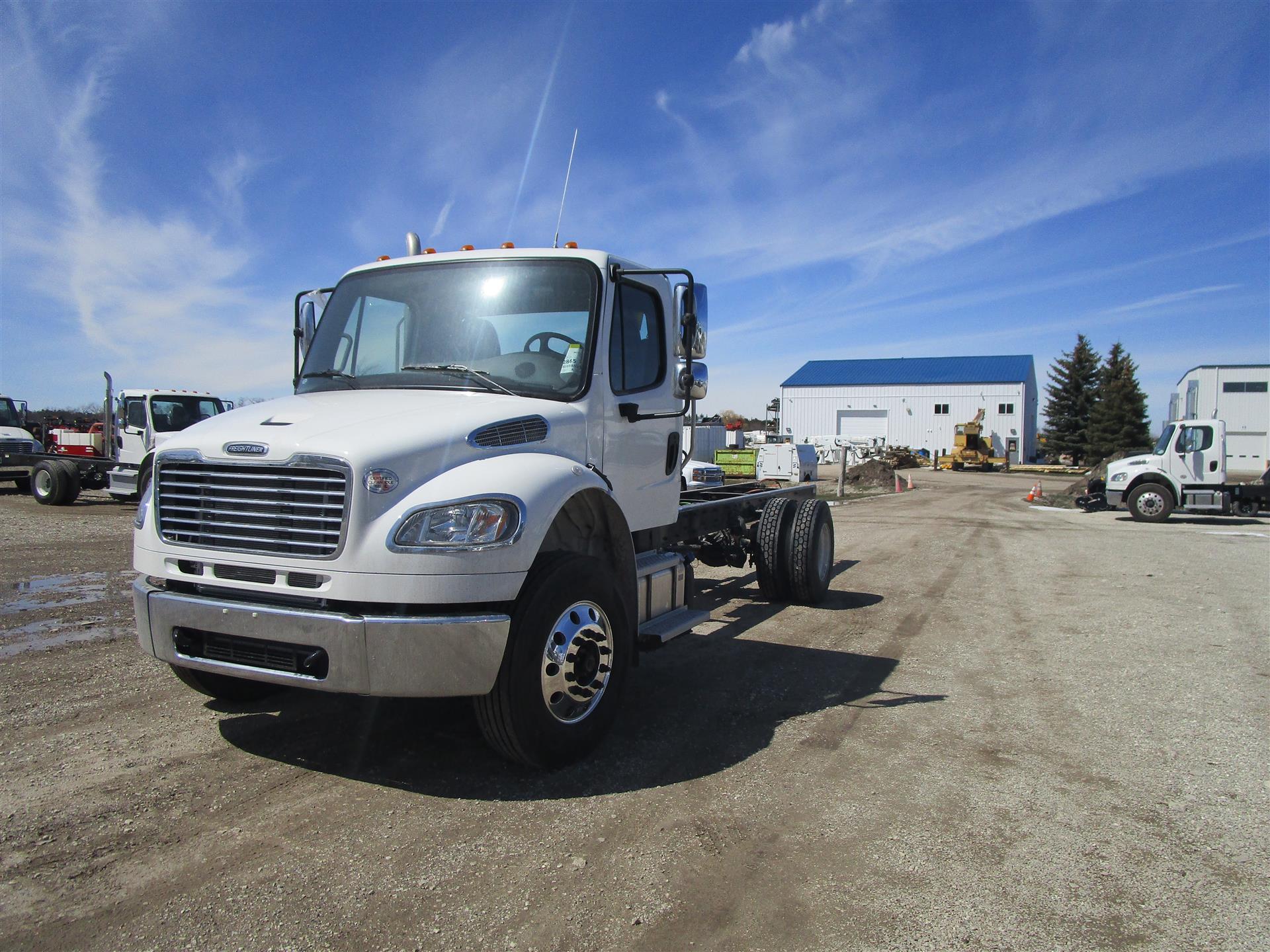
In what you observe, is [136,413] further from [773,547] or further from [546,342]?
[546,342]

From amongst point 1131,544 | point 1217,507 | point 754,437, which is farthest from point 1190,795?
point 754,437

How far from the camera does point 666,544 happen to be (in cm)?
596

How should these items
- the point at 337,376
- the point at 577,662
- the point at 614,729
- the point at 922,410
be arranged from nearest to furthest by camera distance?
the point at 577,662, the point at 614,729, the point at 337,376, the point at 922,410

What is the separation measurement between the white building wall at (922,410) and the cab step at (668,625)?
5340cm

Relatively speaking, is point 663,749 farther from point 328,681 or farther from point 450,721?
point 328,681

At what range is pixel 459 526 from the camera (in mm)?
3369

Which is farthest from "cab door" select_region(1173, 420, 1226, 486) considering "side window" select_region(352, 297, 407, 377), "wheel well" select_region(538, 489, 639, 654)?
"side window" select_region(352, 297, 407, 377)

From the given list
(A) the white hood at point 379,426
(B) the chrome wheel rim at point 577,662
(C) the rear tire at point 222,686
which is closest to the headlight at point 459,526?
(A) the white hood at point 379,426

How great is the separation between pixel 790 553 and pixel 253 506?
533 centimetres

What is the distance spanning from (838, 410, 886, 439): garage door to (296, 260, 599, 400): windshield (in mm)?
58166

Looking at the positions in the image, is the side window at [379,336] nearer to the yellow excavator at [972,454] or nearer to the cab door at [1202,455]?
the cab door at [1202,455]

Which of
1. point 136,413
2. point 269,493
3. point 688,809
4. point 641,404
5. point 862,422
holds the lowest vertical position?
point 688,809

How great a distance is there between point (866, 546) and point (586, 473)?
9.91 m

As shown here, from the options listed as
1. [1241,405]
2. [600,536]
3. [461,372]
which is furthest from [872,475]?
[1241,405]
